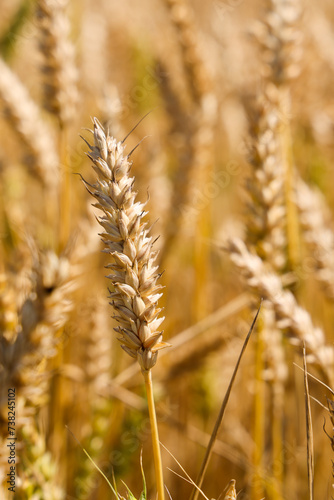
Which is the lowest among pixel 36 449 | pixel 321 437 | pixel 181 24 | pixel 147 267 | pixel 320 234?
pixel 36 449

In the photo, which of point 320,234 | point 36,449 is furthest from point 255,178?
point 36,449

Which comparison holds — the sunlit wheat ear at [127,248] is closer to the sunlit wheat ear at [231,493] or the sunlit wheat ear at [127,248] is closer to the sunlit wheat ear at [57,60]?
the sunlit wheat ear at [231,493]

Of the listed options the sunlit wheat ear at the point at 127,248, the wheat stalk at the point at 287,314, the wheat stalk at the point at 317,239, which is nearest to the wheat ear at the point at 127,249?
the sunlit wheat ear at the point at 127,248

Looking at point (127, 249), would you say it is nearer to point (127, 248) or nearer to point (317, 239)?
point (127, 248)

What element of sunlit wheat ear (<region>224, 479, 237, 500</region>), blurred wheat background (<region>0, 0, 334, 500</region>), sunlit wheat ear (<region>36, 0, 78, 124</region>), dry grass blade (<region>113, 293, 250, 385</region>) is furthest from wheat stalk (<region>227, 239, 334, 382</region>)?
sunlit wheat ear (<region>36, 0, 78, 124</region>)

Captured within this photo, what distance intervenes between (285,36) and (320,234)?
0.46 metres

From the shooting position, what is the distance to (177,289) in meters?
1.79

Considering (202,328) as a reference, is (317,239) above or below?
above

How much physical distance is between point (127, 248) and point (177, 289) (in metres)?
1.34

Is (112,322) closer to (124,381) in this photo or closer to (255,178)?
(124,381)

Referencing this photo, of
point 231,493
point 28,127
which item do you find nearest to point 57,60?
point 28,127

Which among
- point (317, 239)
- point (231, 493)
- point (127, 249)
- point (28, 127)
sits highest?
point (28, 127)

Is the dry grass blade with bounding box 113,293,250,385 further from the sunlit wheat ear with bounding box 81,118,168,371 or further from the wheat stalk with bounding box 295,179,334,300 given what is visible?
the sunlit wheat ear with bounding box 81,118,168,371

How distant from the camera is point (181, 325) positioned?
63.5 inches
